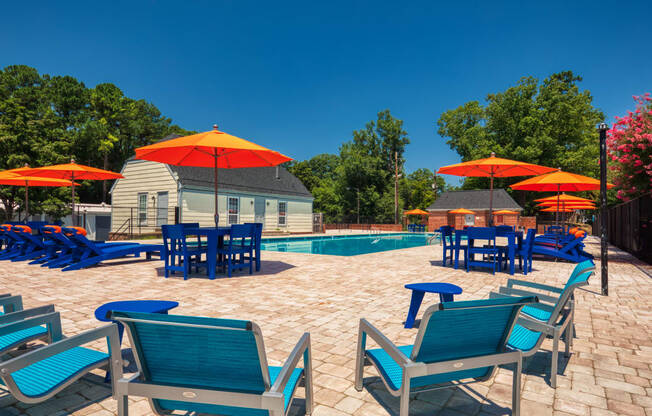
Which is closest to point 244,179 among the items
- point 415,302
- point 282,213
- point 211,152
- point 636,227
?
point 282,213

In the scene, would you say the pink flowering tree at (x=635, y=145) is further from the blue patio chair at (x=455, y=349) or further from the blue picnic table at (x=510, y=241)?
the blue patio chair at (x=455, y=349)

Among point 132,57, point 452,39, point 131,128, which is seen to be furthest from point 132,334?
point 131,128

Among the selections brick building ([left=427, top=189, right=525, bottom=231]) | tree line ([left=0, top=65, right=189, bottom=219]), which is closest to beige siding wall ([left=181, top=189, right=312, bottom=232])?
tree line ([left=0, top=65, right=189, bottom=219])

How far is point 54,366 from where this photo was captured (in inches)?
85.7

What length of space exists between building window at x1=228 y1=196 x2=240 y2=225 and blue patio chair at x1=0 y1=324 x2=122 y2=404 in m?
20.3

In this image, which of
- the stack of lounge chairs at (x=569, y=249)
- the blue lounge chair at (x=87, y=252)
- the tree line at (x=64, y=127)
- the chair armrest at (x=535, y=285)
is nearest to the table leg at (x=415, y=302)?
the chair armrest at (x=535, y=285)

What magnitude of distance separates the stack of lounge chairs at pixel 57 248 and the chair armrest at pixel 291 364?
26.3ft

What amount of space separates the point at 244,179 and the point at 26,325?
22458mm

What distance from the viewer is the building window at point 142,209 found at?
826 inches

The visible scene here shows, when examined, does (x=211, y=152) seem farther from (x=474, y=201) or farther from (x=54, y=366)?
(x=474, y=201)

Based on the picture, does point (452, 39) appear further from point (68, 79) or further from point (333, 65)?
point (68, 79)

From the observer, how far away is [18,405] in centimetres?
235

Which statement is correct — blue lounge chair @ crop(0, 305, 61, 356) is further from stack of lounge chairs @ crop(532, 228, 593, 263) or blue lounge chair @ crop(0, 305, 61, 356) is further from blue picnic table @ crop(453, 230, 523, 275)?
stack of lounge chairs @ crop(532, 228, 593, 263)

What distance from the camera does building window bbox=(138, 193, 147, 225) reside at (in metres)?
21.0
